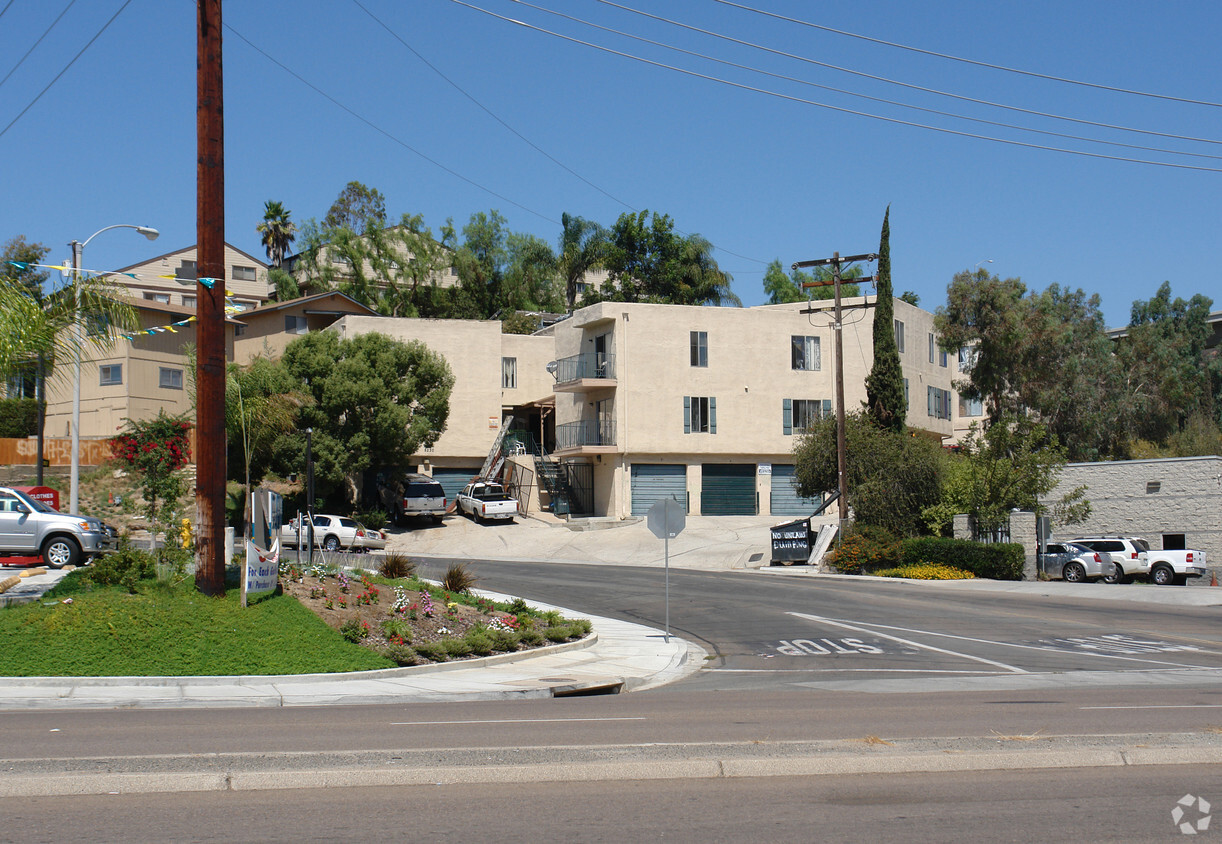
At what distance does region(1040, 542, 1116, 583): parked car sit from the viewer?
3472 cm

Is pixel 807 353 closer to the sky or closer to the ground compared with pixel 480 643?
closer to the sky

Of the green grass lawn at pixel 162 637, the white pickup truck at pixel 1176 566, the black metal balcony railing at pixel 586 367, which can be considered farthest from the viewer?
the black metal balcony railing at pixel 586 367

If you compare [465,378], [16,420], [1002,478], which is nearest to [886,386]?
[1002,478]

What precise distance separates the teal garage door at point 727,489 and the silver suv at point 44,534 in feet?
105

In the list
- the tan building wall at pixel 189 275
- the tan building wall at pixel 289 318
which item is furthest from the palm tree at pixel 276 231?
the tan building wall at pixel 289 318

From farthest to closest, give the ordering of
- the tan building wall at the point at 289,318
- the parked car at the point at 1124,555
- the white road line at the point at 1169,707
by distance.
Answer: the tan building wall at the point at 289,318 → the parked car at the point at 1124,555 → the white road line at the point at 1169,707

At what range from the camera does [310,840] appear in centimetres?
596

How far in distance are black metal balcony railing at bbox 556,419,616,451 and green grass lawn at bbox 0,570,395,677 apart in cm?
3483

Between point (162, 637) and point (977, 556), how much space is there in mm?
26486

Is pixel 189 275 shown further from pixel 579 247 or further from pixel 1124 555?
pixel 1124 555

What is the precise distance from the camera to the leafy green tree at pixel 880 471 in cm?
3722

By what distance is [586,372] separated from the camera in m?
52.6

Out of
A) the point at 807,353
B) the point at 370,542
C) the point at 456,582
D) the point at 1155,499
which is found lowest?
the point at 370,542

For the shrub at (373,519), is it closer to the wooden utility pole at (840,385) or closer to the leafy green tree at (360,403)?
the leafy green tree at (360,403)
